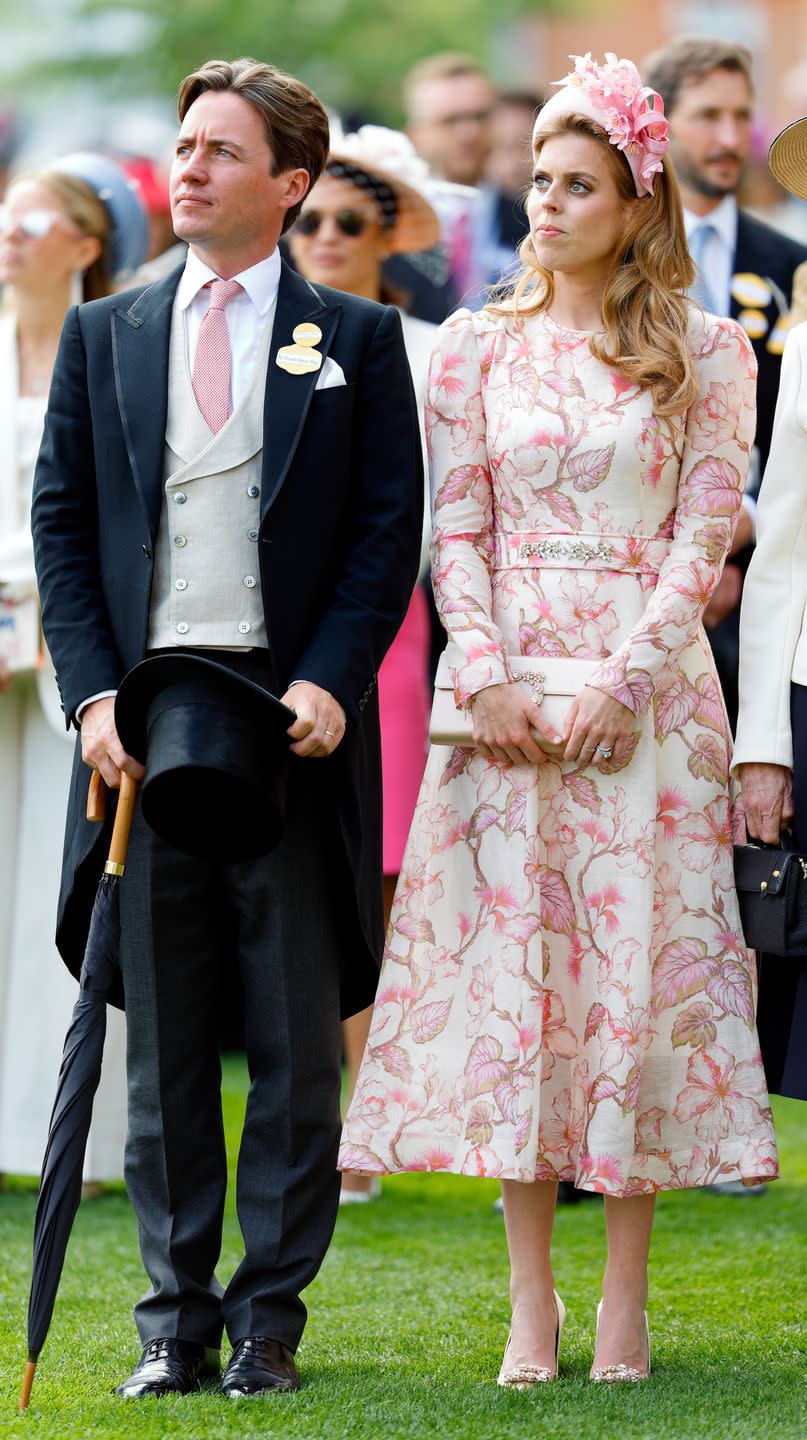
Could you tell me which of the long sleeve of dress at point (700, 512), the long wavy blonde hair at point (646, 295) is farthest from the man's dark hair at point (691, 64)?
the long sleeve of dress at point (700, 512)

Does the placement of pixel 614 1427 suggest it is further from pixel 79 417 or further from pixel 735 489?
pixel 79 417

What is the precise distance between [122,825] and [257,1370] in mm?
956

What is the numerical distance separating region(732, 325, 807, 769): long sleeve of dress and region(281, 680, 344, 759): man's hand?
75 cm

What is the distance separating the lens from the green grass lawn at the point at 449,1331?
3.52 meters

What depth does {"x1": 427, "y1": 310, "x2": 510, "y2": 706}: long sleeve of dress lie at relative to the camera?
392 cm

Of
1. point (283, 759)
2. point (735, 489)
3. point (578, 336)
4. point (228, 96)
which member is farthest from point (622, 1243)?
point (228, 96)

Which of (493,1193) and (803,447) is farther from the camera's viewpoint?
(493,1193)

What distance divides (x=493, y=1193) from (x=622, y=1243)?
1988 millimetres

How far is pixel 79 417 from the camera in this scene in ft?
12.8

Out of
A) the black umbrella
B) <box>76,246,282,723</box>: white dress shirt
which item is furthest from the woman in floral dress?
the black umbrella

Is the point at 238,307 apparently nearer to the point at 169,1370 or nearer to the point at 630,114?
the point at 630,114

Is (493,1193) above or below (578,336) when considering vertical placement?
below

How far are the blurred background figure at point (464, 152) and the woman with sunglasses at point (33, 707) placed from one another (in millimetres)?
2056

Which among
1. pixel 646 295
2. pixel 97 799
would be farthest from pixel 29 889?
pixel 646 295
